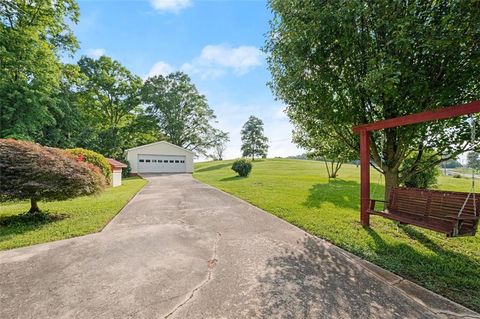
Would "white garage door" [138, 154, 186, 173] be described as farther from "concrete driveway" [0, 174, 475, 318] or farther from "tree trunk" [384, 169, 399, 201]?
"tree trunk" [384, 169, 399, 201]

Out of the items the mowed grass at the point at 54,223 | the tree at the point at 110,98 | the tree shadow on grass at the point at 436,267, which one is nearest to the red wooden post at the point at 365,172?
the tree shadow on grass at the point at 436,267

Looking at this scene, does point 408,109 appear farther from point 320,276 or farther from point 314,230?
point 320,276

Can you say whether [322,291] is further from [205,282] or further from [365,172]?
[365,172]

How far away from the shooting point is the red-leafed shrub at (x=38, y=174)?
5.11 m

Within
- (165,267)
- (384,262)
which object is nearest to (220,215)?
(165,267)

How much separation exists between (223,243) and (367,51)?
17.2 feet

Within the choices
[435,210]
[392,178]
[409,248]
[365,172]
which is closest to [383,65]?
[365,172]

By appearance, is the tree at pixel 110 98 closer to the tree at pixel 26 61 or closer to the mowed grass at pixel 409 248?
the tree at pixel 26 61

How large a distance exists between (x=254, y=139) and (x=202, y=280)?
5032 cm

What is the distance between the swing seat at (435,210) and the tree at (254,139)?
1874 inches

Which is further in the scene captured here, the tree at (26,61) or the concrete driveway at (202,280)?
the tree at (26,61)

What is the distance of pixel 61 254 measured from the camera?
367 centimetres

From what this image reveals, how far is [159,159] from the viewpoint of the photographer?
25422mm

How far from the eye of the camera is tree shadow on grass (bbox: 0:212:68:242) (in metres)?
4.88
